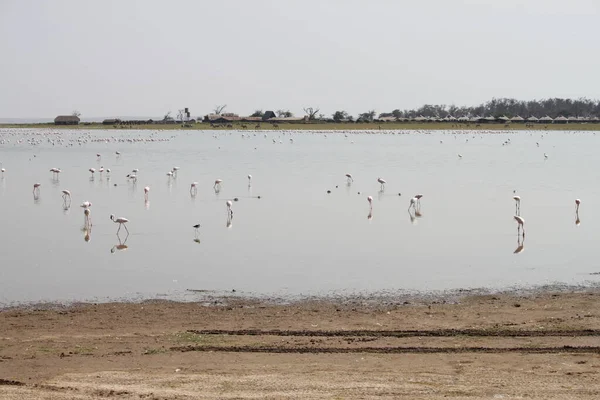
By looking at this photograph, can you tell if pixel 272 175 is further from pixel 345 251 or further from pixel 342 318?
pixel 342 318

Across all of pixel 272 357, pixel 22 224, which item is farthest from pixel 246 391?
pixel 22 224

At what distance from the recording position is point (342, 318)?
547 inches

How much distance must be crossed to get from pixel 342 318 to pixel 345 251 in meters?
7.67

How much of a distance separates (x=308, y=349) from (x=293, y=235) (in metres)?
13.2

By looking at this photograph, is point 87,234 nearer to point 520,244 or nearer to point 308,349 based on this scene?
point 520,244

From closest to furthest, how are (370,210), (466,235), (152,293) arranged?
(152,293), (466,235), (370,210)

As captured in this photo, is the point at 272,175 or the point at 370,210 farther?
the point at 272,175

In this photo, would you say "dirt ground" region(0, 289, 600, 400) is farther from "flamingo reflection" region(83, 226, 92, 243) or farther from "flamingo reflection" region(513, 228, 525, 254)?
"flamingo reflection" region(83, 226, 92, 243)

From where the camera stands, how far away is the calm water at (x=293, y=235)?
1784 cm

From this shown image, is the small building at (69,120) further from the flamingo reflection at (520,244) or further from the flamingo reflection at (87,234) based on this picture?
the flamingo reflection at (520,244)

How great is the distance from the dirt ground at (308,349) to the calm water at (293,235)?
210 centimetres

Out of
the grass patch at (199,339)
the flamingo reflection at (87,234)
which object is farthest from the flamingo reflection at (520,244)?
the flamingo reflection at (87,234)

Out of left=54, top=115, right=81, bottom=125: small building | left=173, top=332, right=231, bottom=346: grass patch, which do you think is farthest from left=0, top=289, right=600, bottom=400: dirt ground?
left=54, top=115, right=81, bottom=125: small building

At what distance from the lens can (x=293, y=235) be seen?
2447 centimetres
